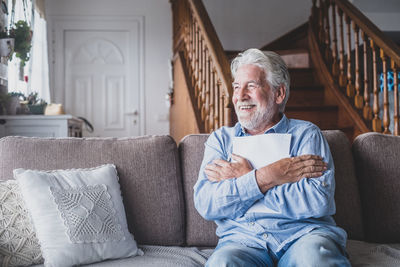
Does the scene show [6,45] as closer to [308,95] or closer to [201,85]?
[201,85]

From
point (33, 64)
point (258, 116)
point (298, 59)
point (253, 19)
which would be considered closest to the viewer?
point (258, 116)

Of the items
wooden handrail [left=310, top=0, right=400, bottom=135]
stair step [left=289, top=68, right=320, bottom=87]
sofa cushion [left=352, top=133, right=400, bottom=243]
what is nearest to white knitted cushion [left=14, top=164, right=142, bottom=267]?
sofa cushion [left=352, top=133, right=400, bottom=243]

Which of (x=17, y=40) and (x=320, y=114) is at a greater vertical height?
(x=17, y=40)

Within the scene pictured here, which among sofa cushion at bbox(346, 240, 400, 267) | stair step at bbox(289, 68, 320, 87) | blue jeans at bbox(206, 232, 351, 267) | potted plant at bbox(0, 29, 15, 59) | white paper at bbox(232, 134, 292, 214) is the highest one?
potted plant at bbox(0, 29, 15, 59)

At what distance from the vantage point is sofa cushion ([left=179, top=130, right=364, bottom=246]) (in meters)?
1.78

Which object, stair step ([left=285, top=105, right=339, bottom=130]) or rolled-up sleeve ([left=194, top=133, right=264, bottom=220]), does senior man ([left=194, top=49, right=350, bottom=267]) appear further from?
stair step ([left=285, top=105, right=339, bottom=130])

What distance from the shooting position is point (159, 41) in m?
5.83

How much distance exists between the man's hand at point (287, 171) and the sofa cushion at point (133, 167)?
1.51 ft

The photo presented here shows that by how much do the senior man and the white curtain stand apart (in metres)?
3.11

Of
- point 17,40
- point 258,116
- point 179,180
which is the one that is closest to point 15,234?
point 179,180

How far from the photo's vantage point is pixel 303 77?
434 centimetres

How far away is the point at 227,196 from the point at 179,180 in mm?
395

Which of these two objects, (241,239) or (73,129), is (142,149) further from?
(73,129)

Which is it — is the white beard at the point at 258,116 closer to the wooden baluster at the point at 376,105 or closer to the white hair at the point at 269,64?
the white hair at the point at 269,64
